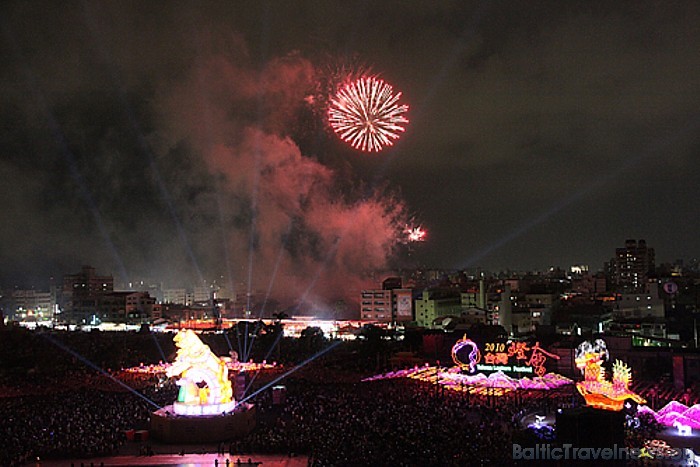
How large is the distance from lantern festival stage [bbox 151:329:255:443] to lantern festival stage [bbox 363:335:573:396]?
482 inches

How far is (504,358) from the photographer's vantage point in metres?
33.4

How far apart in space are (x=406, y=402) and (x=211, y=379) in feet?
A: 28.4

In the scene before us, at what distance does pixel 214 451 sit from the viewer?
72.2ft

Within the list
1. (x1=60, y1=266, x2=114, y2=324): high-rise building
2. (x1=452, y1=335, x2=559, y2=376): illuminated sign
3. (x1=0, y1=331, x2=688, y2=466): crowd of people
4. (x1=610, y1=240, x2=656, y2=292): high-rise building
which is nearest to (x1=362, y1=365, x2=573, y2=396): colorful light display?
(x1=452, y1=335, x2=559, y2=376): illuminated sign

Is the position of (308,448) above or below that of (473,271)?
below

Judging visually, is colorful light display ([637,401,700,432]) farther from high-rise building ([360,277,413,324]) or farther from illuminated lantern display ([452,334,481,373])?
high-rise building ([360,277,413,324])

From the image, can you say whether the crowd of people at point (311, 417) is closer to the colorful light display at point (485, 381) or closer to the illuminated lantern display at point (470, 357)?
the colorful light display at point (485, 381)

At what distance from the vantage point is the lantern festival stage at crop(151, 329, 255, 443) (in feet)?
76.7

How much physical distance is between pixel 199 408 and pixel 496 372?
16301 millimetres

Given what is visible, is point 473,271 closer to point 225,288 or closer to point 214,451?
point 225,288

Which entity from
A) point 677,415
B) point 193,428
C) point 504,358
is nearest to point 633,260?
point 504,358

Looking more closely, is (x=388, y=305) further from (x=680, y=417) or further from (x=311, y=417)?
(x=680, y=417)

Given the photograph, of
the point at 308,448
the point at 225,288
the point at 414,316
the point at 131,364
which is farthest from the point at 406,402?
the point at 225,288

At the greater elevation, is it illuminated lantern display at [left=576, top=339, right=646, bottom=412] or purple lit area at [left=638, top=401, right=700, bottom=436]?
illuminated lantern display at [left=576, top=339, right=646, bottom=412]
